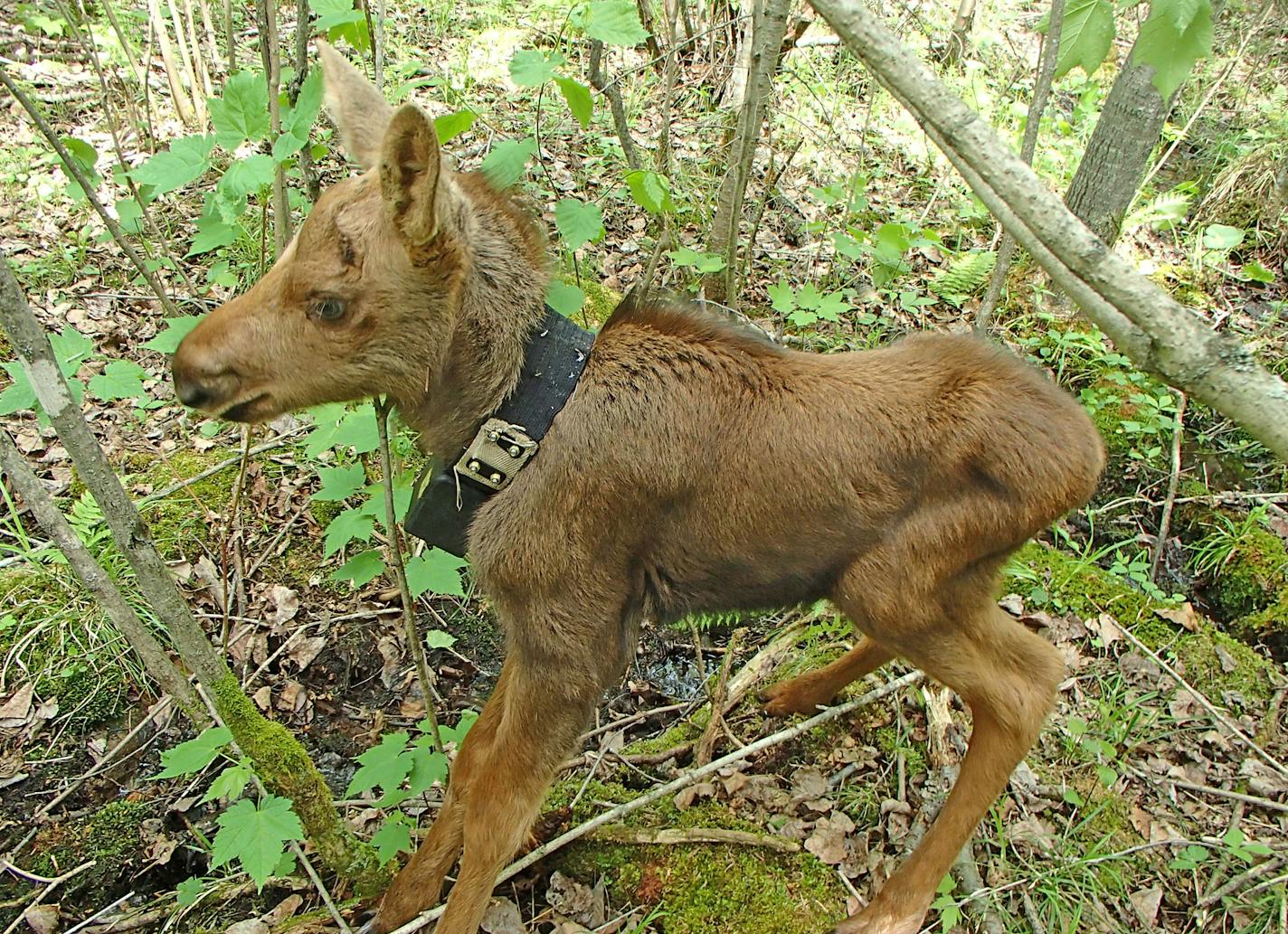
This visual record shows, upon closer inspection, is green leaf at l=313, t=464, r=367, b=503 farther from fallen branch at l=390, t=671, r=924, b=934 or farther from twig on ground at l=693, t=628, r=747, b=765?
twig on ground at l=693, t=628, r=747, b=765

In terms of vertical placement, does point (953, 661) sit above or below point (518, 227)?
below

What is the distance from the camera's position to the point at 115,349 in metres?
5.55

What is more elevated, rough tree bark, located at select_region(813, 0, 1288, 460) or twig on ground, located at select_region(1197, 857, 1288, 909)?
rough tree bark, located at select_region(813, 0, 1288, 460)

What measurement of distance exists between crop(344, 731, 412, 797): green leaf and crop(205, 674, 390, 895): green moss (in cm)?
15

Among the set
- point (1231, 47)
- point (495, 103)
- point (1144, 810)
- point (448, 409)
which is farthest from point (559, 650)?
point (1231, 47)

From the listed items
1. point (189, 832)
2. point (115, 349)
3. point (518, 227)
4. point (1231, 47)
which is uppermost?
point (1231, 47)

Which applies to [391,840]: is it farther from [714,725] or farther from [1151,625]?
[1151,625]

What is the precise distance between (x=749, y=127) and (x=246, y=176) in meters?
3.21

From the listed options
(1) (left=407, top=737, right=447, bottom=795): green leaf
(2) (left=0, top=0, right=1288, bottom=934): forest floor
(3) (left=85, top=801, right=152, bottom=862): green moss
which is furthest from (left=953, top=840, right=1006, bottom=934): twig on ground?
(3) (left=85, top=801, right=152, bottom=862): green moss

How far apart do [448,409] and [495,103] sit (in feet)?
20.0

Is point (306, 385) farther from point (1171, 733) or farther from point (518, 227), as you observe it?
point (1171, 733)

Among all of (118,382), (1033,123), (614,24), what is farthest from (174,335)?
(1033,123)

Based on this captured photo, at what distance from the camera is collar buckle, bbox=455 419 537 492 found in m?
2.85

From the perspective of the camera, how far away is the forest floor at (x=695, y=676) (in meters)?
3.48
